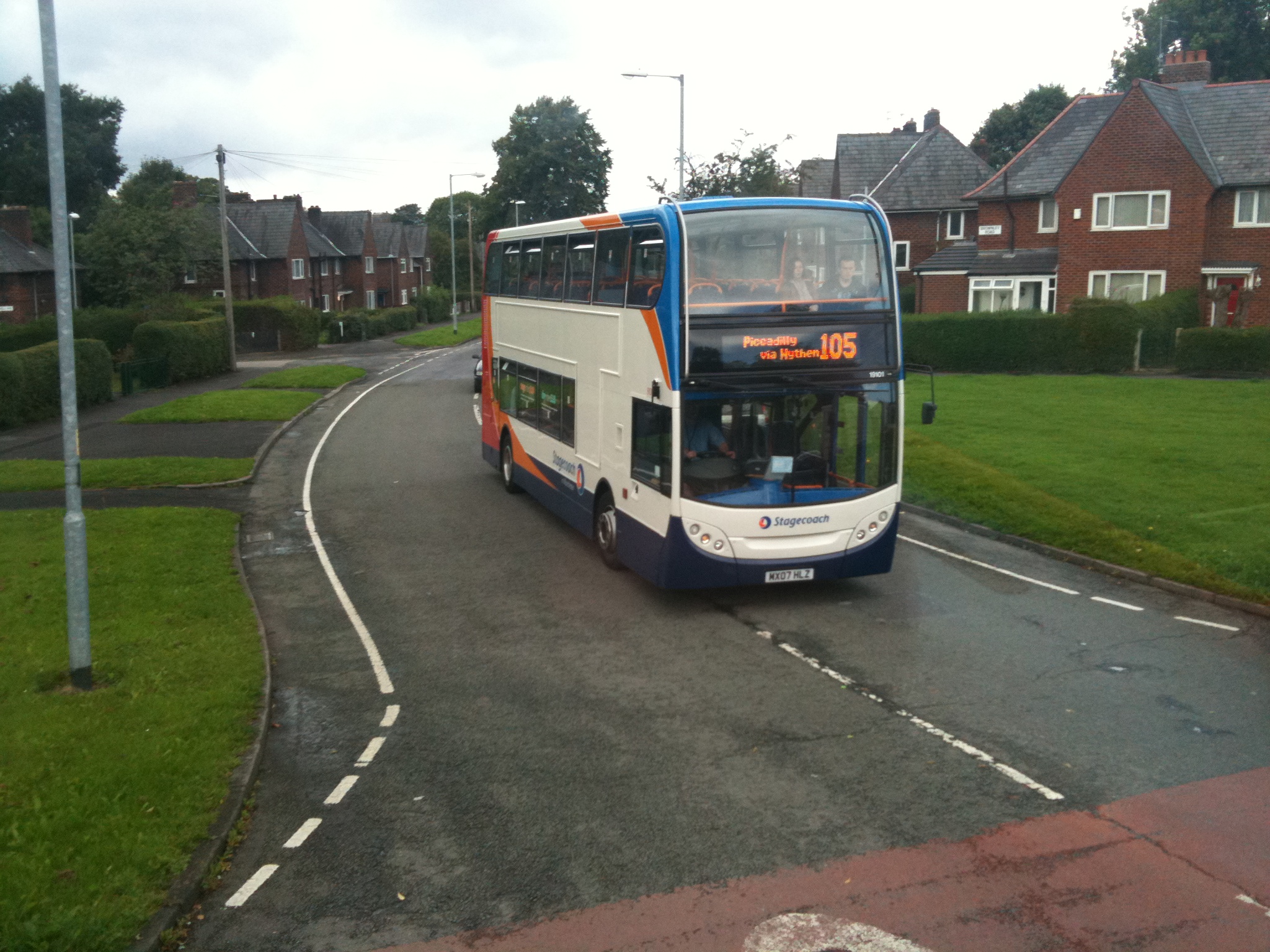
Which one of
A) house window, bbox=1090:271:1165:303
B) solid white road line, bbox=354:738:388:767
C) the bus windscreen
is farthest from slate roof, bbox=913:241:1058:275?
solid white road line, bbox=354:738:388:767

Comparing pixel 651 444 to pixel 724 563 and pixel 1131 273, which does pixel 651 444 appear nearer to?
pixel 724 563

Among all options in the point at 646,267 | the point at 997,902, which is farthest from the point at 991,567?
the point at 997,902

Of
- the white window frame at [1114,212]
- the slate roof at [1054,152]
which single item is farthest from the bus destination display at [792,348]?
the slate roof at [1054,152]

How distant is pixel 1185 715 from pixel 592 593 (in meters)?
6.43

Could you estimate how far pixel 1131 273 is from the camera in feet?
128

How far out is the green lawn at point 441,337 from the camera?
207ft

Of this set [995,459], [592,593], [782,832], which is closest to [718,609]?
[592,593]

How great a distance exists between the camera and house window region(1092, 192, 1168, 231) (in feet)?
125

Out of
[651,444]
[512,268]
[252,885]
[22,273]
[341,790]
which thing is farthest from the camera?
[22,273]

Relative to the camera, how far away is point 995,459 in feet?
65.4

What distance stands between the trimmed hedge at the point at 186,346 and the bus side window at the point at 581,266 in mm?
A: 27943

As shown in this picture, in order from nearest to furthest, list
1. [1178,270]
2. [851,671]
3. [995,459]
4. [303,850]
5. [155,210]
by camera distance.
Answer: [303,850], [851,671], [995,459], [1178,270], [155,210]

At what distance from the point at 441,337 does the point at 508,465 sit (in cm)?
4836

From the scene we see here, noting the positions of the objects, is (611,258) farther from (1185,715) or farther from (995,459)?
(995,459)
